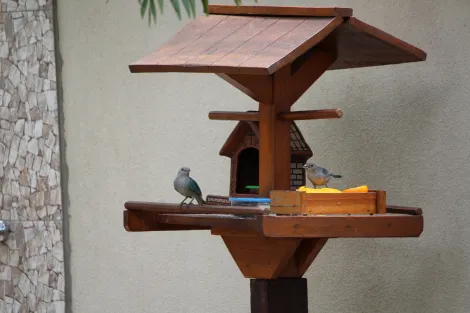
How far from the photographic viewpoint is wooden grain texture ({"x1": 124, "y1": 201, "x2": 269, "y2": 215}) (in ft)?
12.5

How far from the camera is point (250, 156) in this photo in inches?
176

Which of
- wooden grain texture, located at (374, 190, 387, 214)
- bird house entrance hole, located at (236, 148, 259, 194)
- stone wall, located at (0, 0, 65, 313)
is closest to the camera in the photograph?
wooden grain texture, located at (374, 190, 387, 214)

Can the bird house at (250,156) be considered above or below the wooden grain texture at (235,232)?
above

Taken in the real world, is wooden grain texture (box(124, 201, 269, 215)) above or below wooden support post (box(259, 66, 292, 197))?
below

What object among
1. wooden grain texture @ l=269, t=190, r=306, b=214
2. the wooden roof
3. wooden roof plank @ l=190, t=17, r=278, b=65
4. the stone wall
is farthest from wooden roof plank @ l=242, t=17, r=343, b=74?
the stone wall

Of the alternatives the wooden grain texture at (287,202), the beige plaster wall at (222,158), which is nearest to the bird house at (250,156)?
the wooden grain texture at (287,202)

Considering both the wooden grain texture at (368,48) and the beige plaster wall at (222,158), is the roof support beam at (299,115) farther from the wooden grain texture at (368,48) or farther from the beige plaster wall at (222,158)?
the beige plaster wall at (222,158)

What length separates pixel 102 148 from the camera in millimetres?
6062

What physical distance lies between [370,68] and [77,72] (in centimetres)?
189

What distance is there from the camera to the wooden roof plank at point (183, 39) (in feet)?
13.0

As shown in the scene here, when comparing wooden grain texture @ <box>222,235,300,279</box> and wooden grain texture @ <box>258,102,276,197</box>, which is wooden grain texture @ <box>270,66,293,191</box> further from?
wooden grain texture @ <box>222,235,300,279</box>

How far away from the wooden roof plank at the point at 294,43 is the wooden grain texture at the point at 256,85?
0.21 metres

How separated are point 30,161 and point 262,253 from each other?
8.18 feet

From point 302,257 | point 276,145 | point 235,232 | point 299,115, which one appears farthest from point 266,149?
point 302,257
